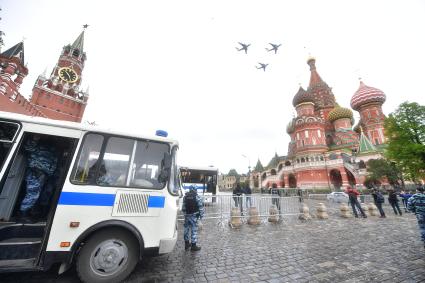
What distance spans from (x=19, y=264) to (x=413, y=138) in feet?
122

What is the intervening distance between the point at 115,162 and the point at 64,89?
5600 centimetres

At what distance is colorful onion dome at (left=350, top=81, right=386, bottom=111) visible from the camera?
46.0 metres

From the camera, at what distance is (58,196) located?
3.61 metres

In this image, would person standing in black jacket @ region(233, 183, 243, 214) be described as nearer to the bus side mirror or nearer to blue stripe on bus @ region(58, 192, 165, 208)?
the bus side mirror

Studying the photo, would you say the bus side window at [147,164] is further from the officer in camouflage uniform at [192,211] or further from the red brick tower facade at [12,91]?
the red brick tower facade at [12,91]

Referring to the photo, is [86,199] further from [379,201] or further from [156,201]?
[379,201]

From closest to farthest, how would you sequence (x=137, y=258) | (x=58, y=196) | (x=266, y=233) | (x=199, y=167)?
1. (x=58, y=196)
2. (x=137, y=258)
3. (x=266, y=233)
4. (x=199, y=167)

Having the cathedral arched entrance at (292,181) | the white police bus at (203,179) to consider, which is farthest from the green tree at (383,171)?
the white police bus at (203,179)

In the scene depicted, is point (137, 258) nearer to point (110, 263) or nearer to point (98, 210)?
point (110, 263)

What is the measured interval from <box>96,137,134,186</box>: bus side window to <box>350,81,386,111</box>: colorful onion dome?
194 feet

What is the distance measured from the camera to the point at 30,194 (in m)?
4.59

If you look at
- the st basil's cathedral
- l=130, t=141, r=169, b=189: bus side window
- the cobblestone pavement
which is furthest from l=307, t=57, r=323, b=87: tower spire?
l=130, t=141, r=169, b=189: bus side window

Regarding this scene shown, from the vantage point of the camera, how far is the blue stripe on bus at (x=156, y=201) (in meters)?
4.24

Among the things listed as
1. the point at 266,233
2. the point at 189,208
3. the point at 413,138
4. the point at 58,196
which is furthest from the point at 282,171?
the point at 58,196
